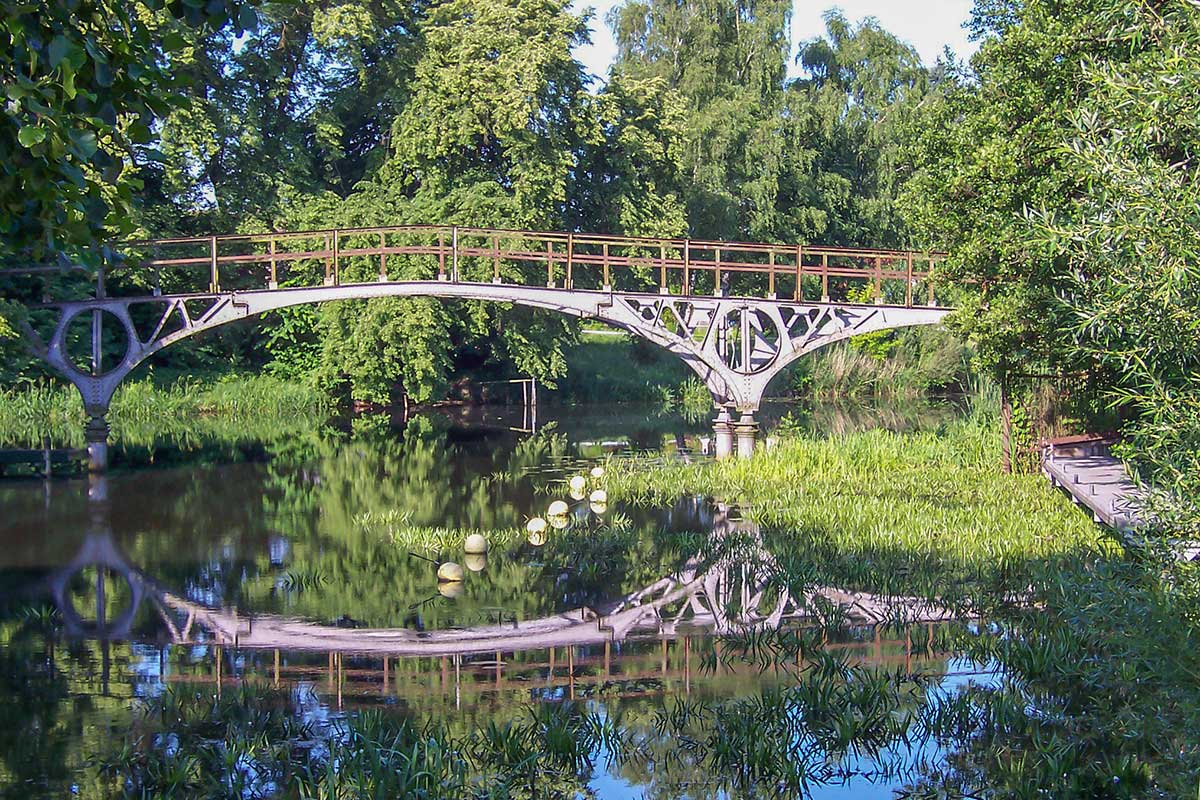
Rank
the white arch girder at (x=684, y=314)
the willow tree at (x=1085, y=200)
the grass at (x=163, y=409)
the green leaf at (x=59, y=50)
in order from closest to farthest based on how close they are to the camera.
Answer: the green leaf at (x=59, y=50), the willow tree at (x=1085, y=200), the white arch girder at (x=684, y=314), the grass at (x=163, y=409)

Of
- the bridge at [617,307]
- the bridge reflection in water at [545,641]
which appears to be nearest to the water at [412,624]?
the bridge reflection in water at [545,641]

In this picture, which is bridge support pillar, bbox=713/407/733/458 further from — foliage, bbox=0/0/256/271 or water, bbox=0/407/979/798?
foliage, bbox=0/0/256/271

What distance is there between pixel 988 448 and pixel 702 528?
7.06m

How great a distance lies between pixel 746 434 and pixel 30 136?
19.7 metres

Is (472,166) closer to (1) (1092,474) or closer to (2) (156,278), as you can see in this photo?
(2) (156,278)

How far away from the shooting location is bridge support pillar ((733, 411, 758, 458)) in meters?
24.0

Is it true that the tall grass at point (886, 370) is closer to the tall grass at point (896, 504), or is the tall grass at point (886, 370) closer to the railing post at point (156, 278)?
the tall grass at point (896, 504)

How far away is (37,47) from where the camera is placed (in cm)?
579

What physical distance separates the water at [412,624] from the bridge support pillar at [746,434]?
4.12m

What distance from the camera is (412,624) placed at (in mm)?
11680

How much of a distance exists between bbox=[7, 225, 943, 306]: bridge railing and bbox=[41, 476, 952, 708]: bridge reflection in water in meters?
10.1

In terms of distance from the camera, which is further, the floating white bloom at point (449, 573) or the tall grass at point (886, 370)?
the tall grass at point (886, 370)

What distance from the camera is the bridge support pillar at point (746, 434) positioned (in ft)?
78.7

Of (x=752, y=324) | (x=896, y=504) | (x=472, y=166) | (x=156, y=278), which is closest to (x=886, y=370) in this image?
(x=472, y=166)
